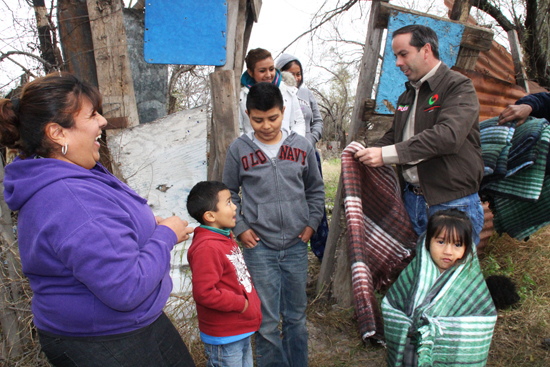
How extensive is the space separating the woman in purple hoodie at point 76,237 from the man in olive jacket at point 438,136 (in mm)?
1506

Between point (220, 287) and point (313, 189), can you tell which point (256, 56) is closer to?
point (313, 189)

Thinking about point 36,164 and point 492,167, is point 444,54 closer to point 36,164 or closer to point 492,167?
point 492,167

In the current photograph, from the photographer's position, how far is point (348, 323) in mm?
3373

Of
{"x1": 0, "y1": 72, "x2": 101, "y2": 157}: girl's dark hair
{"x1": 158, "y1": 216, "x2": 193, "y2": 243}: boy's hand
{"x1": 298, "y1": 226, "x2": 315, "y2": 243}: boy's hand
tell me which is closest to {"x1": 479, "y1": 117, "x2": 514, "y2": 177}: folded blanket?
{"x1": 298, "y1": 226, "x2": 315, "y2": 243}: boy's hand

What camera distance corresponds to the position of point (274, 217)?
2287 millimetres

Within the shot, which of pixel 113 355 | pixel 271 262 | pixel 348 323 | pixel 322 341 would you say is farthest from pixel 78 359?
pixel 348 323

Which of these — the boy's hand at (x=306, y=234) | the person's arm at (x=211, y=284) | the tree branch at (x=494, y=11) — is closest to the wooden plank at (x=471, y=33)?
the boy's hand at (x=306, y=234)

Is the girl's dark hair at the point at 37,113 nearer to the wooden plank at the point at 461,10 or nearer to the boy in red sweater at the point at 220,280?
the boy in red sweater at the point at 220,280

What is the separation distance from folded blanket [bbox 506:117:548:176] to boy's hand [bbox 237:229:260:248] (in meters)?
1.91

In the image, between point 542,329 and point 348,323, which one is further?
point 348,323

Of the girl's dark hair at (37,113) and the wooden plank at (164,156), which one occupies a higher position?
the girl's dark hair at (37,113)

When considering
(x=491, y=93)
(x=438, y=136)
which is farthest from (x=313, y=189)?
(x=491, y=93)

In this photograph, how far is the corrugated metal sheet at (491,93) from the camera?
3.63 meters

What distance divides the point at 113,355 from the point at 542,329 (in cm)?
352
